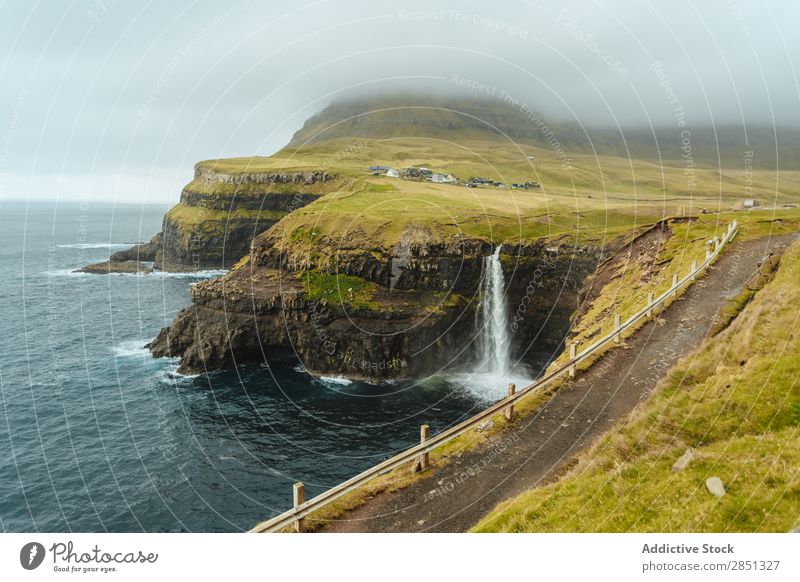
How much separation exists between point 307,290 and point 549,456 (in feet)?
187

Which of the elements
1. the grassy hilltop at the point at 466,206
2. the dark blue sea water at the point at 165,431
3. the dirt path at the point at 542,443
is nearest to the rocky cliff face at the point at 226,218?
the grassy hilltop at the point at 466,206

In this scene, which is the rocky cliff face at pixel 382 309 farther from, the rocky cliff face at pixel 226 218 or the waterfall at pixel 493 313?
the rocky cliff face at pixel 226 218

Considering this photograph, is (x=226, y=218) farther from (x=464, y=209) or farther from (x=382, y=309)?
(x=382, y=309)

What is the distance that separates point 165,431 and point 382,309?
30.9 m

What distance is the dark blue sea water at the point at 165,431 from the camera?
35938 millimetres

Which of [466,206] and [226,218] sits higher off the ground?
[466,206]

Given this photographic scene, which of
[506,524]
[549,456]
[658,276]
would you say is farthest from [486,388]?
[506,524]

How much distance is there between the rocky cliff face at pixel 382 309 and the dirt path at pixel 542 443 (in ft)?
132

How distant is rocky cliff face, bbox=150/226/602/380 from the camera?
65.6 metres

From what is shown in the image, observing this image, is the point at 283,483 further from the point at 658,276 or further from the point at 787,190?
the point at 787,190

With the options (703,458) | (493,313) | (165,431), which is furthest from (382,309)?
(703,458)

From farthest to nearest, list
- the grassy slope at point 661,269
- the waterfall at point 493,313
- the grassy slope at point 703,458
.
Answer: the waterfall at point 493,313, the grassy slope at point 661,269, the grassy slope at point 703,458
